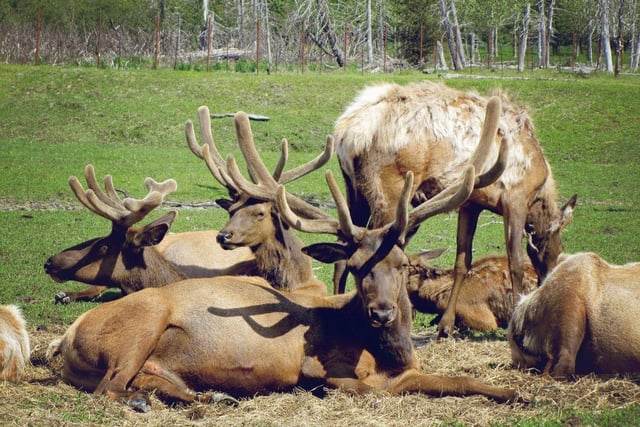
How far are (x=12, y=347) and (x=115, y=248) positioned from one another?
7.33 ft

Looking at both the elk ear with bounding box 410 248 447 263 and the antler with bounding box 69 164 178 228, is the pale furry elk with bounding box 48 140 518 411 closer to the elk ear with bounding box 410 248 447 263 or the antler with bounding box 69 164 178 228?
the elk ear with bounding box 410 248 447 263

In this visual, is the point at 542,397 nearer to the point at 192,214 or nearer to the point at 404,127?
the point at 404,127

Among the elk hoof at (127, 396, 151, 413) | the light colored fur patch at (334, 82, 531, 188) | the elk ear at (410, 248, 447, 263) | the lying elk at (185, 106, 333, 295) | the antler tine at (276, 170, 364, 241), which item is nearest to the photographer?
the elk hoof at (127, 396, 151, 413)

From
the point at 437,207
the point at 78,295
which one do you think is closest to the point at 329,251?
the point at 437,207

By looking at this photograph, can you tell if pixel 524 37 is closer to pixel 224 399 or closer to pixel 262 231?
pixel 262 231

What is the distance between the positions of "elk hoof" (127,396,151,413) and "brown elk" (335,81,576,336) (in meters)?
3.80

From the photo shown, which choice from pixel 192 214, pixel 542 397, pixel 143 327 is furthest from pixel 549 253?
pixel 192 214

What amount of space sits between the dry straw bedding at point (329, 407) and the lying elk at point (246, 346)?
0.15 metres

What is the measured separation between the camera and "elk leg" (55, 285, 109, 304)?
35.9 ft

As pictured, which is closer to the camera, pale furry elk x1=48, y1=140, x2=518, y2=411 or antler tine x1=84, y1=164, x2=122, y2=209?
pale furry elk x1=48, y1=140, x2=518, y2=411

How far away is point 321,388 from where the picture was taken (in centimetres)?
712

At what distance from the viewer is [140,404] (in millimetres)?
6461

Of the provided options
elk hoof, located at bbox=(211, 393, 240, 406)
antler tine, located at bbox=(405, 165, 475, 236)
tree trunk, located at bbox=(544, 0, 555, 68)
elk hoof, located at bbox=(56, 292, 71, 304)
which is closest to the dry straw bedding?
elk hoof, located at bbox=(211, 393, 240, 406)

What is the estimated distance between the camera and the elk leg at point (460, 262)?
9898 millimetres
